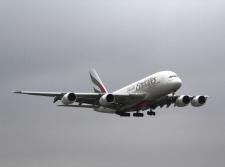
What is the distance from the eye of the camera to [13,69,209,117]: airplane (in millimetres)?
97500

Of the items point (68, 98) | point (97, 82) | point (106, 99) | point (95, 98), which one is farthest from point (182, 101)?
point (97, 82)

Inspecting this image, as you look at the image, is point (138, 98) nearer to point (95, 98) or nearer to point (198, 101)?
point (95, 98)

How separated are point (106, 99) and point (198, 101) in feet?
38.6

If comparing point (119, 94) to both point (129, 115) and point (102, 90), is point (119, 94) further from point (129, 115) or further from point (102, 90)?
point (102, 90)

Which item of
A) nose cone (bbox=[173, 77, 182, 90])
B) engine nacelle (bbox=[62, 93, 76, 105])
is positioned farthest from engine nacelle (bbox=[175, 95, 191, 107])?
engine nacelle (bbox=[62, 93, 76, 105])

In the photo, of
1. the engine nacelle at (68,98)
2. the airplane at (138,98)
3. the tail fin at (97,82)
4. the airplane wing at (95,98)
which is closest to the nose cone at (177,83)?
the airplane at (138,98)

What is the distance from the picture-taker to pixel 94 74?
120m

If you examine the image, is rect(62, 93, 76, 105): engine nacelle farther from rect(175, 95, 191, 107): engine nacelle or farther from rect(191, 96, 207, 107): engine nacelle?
rect(191, 96, 207, 107): engine nacelle

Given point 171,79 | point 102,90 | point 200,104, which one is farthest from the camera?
point 102,90

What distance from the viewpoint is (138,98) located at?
99.9m

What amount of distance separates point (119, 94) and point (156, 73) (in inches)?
208

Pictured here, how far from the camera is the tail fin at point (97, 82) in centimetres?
11544

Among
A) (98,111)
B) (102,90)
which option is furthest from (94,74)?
(98,111)

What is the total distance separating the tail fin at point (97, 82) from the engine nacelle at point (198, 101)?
50.1 ft
